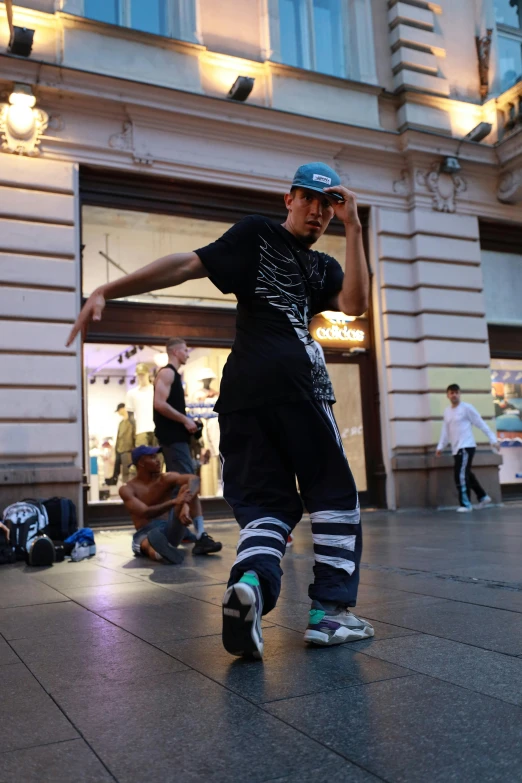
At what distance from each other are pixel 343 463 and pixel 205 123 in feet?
29.2

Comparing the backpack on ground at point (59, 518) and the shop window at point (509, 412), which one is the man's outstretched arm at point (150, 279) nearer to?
the backpack on ground at point (59, 518)

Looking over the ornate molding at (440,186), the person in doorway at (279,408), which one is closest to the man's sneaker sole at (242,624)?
Result: the person in doorway at (279,408)

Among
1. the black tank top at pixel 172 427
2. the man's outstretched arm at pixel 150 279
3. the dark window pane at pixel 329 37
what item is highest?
the dark window pane at pixel 329 37

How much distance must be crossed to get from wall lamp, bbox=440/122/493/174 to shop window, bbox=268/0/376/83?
1.80 meters

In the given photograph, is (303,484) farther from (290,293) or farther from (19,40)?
(19,40)

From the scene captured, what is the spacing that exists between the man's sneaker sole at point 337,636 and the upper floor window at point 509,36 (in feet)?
43.8

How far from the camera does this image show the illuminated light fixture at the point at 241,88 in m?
10.7

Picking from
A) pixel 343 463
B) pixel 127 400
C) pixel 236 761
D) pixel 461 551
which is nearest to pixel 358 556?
pixel 343 463

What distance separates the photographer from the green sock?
273 centimetres

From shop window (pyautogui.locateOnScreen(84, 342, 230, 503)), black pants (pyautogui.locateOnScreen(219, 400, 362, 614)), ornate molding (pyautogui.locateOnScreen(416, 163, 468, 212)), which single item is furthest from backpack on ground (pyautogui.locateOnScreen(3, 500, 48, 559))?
ornate molding (pyautogui.locateOnScreen(416, 163, 468, 212))

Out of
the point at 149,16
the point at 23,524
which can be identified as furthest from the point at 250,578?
the point at 149,16

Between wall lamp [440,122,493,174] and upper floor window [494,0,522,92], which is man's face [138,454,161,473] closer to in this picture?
wall lamp [440,122,493,174]

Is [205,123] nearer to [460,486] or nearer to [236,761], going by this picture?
[460,486]

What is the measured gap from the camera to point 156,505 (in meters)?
6.79
